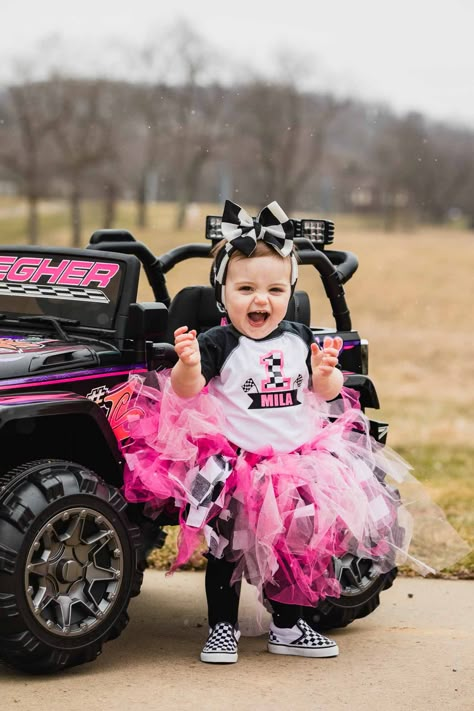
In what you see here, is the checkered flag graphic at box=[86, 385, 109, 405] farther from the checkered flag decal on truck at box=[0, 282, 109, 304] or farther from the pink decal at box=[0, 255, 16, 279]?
the pink decal at box=[0, 255, 16, 279]

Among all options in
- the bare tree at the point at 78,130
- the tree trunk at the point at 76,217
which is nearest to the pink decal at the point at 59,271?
the tree trunk at the point at 76,217

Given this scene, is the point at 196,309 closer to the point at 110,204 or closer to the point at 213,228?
the point at 213,228

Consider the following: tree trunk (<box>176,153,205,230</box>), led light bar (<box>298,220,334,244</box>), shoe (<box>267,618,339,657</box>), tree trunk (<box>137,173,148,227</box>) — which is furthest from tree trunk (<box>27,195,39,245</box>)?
shoe (<box>267,618,339,657</box>)

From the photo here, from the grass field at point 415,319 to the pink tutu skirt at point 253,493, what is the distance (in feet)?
6.83

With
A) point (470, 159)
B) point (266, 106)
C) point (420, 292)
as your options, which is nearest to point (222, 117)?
point (266, 106)

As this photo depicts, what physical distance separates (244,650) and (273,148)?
2194 cm

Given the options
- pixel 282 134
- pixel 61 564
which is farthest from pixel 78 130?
pixel 61 564

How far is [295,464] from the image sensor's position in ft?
14.5

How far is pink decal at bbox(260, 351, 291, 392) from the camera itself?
14.6ft

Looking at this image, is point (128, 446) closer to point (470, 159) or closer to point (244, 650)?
point (244, 650)

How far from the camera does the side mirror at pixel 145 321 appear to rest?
4.62 meters

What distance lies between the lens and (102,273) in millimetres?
4855

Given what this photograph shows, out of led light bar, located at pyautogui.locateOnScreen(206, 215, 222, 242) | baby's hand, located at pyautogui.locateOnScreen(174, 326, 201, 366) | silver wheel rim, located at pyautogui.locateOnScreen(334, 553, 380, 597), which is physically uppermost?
led light bar, located at pyautogui.locateOnScreen(206, 215, 222, 242)

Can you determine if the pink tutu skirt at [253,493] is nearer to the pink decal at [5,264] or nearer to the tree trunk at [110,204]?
the pink decal at [5,264]
